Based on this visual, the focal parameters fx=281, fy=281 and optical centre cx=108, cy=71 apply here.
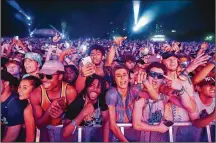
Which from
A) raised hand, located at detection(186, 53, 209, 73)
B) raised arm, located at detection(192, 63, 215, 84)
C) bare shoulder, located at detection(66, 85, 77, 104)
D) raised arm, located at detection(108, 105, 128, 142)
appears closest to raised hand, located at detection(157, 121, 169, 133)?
raised arm, located at detection(108, 105, 128, 142)

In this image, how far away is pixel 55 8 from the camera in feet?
14.8

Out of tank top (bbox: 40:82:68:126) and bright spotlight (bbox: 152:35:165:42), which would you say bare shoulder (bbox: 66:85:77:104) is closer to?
tank top (bbox: 40:82:68:126)

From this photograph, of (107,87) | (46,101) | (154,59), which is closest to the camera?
(46,101)

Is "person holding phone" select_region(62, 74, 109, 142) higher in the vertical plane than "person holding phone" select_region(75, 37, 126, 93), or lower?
lower

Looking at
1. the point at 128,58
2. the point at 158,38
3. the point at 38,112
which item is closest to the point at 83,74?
the point at 128,58

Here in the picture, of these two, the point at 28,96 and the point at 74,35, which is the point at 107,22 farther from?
the point at 28,96

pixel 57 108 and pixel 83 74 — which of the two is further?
pixel 83 74

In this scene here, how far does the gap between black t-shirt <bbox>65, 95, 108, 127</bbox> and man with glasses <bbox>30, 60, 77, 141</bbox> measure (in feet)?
0.27

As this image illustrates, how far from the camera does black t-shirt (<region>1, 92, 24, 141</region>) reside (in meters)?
4.28

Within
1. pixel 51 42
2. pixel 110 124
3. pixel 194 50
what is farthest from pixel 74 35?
pixel 194 50

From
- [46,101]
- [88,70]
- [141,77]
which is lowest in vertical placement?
[46,101]

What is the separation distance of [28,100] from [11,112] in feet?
1.03

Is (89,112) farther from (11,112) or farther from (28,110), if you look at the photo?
(11,112)

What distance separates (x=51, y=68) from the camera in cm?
434
